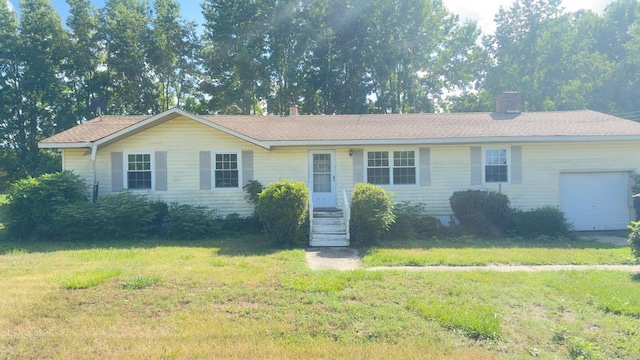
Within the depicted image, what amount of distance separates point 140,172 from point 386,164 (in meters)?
7.91

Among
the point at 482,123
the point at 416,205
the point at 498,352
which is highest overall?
the point at 482,123

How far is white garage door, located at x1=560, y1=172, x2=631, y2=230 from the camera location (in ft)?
43.5

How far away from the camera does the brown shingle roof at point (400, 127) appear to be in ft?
42.4

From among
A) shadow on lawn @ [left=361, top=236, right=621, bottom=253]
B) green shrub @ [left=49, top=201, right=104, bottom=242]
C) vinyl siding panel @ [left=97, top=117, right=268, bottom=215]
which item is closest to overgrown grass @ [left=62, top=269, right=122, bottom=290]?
green shrub @ [left=49, top=201, right=104, bottom=242]

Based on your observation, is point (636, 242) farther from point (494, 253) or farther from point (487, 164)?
point (487, 164)

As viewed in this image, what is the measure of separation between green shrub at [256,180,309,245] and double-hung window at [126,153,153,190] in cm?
476

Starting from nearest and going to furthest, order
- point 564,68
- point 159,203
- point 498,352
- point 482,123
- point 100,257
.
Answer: point 498,352 → point 100,257 → point 159,203 → point 482,123 → point 564,68

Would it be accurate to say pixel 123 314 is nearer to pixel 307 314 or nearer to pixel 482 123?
pixel 307 314

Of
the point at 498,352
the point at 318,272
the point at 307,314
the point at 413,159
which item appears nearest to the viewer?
the point at 498,352

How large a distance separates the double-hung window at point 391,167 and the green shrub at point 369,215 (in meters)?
2.64

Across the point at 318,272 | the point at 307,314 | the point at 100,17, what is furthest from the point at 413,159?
A: the point at 100,17

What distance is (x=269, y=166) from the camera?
13.3m

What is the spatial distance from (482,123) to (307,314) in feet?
38.4

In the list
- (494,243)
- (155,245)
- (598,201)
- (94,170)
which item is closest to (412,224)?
(494,243)
